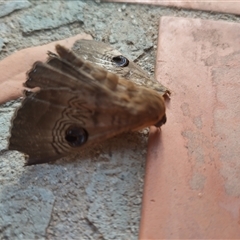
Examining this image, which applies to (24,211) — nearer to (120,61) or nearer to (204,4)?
(120,61)

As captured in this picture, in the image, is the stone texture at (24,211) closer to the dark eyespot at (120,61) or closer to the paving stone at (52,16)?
the dark eyespot at (120,61)

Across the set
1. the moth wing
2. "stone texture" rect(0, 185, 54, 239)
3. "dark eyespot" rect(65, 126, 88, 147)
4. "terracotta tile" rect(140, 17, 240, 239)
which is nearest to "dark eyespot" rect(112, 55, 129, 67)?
the moth wing

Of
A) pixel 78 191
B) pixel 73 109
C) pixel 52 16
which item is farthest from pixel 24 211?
pixel 52 16

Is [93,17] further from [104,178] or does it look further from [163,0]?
[104,178]

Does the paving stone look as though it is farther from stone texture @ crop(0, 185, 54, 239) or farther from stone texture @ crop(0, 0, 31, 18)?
stone texture @ crop(0, 185, 54, 239)

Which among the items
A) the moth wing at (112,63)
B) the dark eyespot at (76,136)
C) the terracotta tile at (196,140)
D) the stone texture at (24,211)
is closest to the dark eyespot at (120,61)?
the moth wing at (112,63)

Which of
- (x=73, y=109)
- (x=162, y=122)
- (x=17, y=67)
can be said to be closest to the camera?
(x=73, y=109)

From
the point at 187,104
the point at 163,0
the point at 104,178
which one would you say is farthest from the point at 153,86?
the point at 163,0
